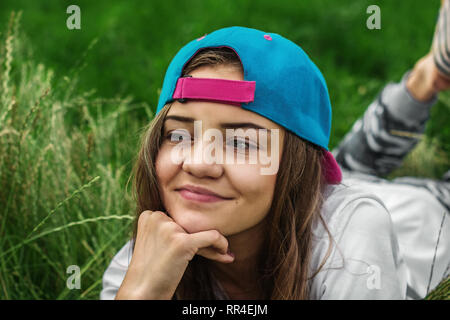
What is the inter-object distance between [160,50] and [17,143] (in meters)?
2.27

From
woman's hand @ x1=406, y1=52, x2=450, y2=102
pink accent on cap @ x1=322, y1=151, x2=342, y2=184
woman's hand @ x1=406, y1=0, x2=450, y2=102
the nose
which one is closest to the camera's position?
the nose

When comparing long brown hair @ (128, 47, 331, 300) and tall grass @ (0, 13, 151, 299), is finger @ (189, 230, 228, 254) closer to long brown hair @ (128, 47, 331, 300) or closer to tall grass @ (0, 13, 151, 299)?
long brown hair @ (128, 47, 331, 300)

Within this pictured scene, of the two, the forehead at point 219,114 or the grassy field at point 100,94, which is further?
the grassy field at point 100,94

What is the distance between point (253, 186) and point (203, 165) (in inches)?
6.5

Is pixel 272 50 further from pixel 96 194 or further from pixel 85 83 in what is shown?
pixel 85 83

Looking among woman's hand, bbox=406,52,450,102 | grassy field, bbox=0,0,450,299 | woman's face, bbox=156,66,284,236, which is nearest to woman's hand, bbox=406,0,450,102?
woman's hand, bbox=406,52,450,102

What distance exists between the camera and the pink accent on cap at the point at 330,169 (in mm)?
1816

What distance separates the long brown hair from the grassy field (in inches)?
7.9

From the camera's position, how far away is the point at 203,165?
1.48 m

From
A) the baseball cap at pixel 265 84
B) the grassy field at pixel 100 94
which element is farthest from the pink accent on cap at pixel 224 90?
the grassy field at pixel 100 94

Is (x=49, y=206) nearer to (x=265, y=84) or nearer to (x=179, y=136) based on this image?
(x=179, y=136)

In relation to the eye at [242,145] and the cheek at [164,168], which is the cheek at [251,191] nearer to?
the eye at [242,145]

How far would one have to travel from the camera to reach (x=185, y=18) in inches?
172

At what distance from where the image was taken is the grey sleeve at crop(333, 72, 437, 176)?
2898mm
